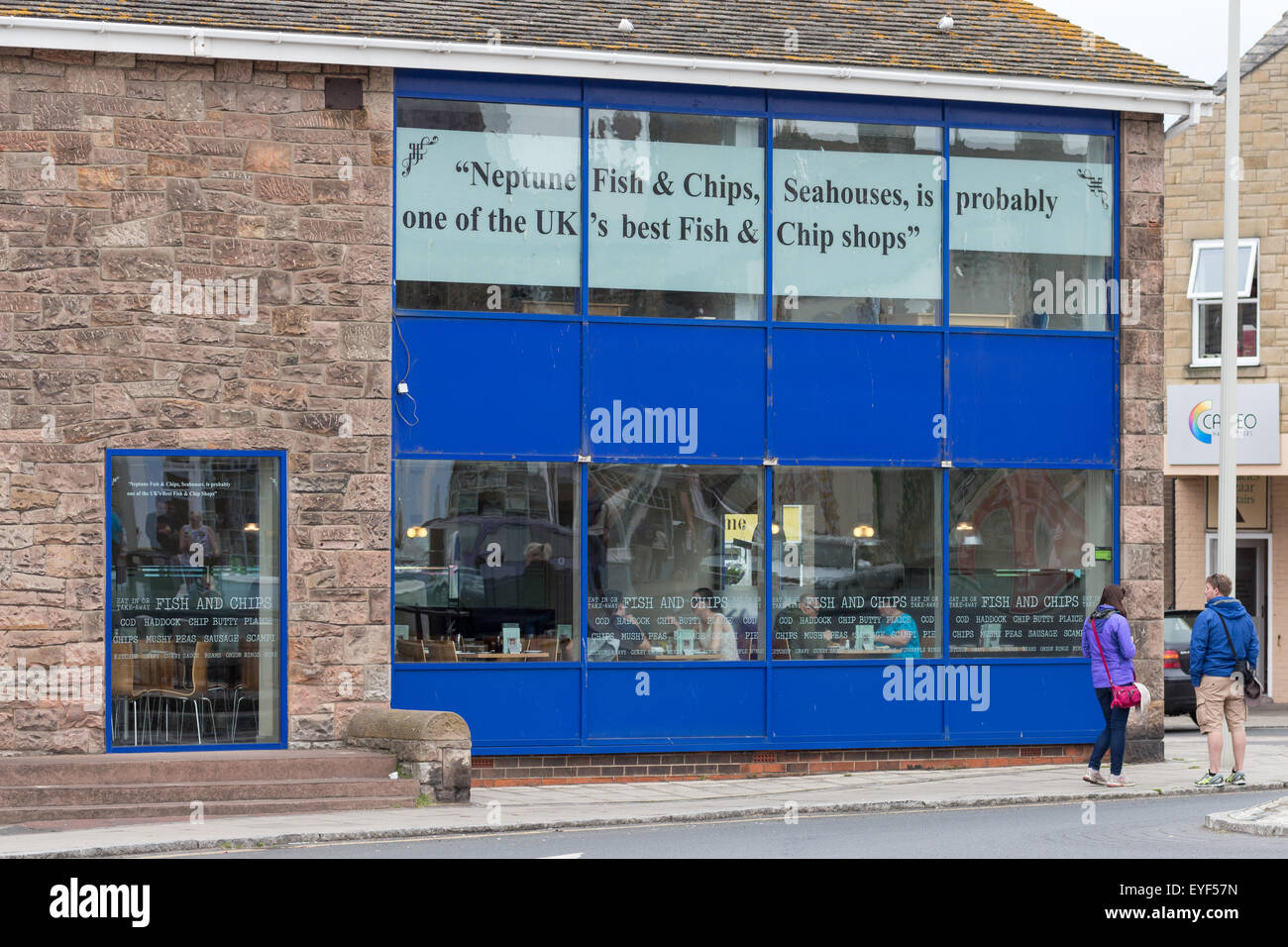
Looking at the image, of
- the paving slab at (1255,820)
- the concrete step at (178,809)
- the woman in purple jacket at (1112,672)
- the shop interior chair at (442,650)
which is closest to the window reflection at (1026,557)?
the woman in purple jacket at (1112,672)

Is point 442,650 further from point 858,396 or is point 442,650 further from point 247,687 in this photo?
point 858,396

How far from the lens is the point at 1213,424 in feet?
89.4

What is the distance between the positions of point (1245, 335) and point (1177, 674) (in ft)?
22.0

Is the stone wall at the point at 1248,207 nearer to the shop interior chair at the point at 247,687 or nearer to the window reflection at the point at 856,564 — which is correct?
the window reflection at the point at 856,564

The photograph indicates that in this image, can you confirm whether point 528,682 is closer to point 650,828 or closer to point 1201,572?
point 650,828

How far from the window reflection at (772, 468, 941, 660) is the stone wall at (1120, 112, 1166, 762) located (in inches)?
80.3

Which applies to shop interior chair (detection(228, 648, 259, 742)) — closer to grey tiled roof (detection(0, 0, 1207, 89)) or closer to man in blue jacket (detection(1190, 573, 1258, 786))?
grey tiled roof (detection(0, 0, 1207, 89))

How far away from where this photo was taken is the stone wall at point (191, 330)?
50.2 feet

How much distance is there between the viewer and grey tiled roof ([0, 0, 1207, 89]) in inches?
632

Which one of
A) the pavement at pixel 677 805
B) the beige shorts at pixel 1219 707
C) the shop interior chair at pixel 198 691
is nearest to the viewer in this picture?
the pavement at pixel 677 805

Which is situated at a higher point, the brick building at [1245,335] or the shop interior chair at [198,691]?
the brick building at [1245,335]

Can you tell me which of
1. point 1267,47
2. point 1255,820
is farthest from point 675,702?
point 1267,47

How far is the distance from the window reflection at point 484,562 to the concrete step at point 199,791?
1.84m

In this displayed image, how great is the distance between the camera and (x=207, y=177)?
1585 centimetres
